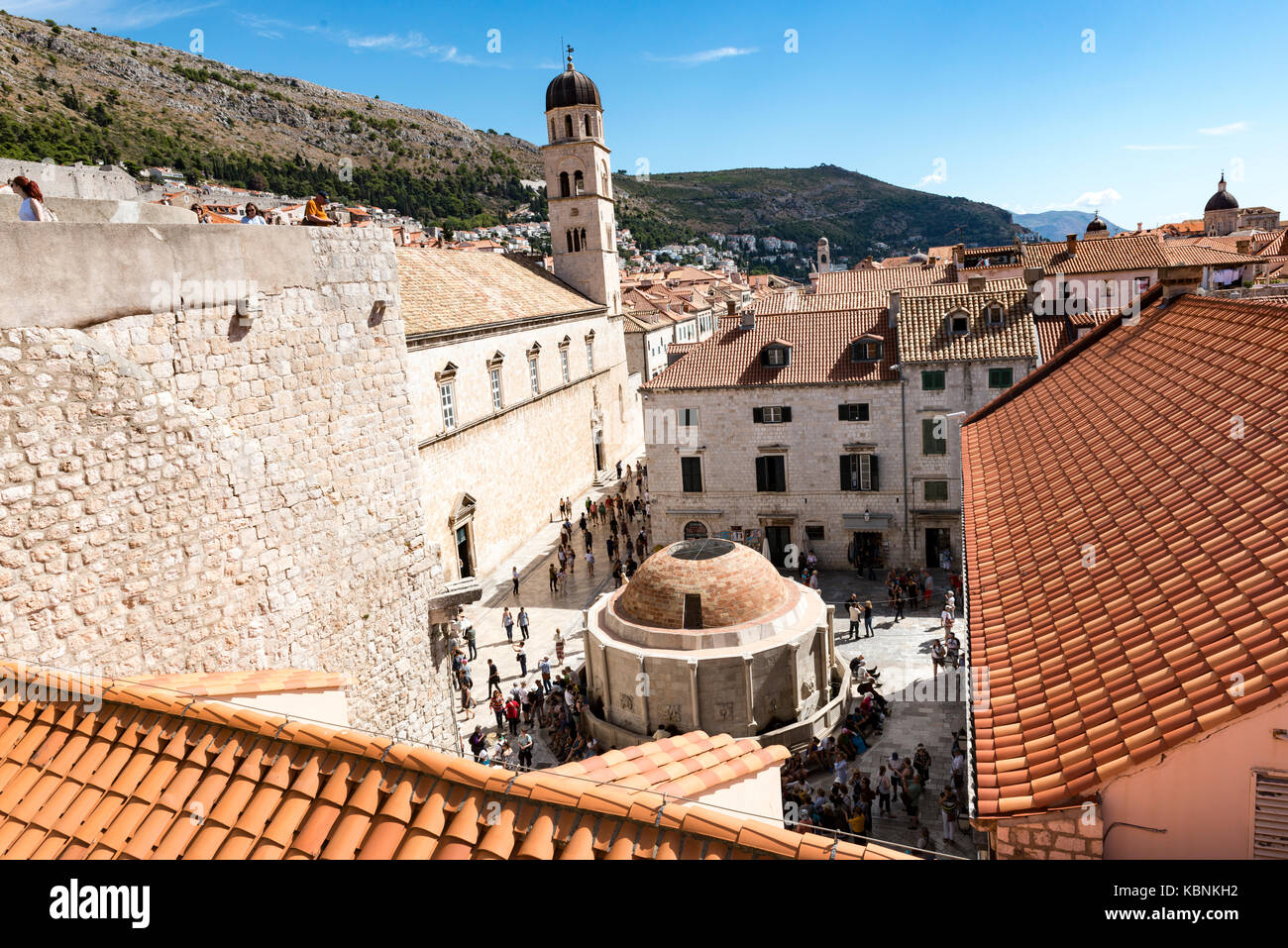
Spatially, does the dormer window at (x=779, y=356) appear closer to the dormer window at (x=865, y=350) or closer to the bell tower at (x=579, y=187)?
the dormer window at (x=865, y=350)

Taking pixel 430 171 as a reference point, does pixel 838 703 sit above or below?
below

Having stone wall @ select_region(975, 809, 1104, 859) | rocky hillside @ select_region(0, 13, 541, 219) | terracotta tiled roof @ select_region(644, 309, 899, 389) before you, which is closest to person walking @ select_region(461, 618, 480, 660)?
terracotta tiled roof @ select_region(644, 309, 899, 389)

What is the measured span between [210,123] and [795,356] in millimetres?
112691

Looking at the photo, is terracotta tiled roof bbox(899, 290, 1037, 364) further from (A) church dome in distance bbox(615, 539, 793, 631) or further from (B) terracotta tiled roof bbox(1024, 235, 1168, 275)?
(B) terracotta tiled roof bbox(1024, 235, 1168, 275)

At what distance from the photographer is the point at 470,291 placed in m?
35.1

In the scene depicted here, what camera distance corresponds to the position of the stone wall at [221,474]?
6711 mm

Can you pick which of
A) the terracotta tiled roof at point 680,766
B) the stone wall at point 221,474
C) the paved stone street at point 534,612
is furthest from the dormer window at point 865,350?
the terracotta tiled roof at point 680,766

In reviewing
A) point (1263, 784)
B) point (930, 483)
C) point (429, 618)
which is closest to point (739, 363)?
point (930, 483)

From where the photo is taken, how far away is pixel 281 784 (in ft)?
15.8

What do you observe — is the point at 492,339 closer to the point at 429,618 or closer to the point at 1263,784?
the point at 429,618

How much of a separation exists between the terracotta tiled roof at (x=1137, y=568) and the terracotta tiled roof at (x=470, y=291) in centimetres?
2223

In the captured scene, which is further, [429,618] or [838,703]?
[838,703]

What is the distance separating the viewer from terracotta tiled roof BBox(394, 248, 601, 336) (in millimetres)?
30234
